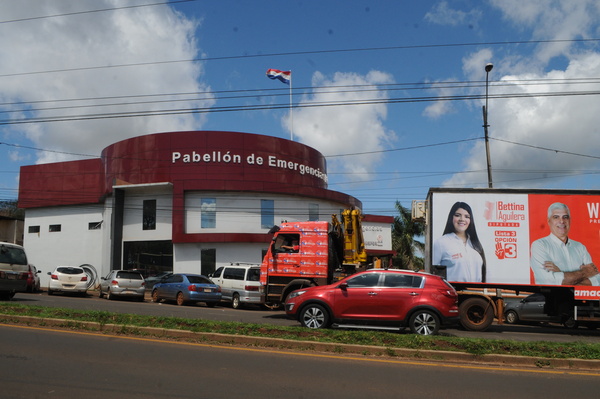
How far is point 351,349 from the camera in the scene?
376 inches

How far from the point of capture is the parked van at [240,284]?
70.1ft

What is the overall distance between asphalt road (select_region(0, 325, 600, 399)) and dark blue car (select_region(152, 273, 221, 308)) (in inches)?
465

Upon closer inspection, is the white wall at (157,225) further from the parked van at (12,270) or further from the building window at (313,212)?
the parked van at (12,270)

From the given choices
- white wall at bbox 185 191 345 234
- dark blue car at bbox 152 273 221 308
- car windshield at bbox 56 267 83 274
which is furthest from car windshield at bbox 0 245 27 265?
white wall at bbox 185 191 345 234

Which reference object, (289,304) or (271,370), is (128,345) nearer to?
(271,370)

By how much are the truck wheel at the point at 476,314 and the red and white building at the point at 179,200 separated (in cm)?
1891

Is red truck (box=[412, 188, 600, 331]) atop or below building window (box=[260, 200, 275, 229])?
below

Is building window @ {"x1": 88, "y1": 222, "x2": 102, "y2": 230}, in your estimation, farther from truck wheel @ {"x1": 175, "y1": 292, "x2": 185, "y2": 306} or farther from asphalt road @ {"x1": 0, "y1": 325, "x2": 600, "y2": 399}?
asphalt road @ {"x1": 0, "y1": 325, "x2": 600, "y2": 399}

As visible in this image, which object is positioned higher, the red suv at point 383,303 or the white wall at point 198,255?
the white wall at point 198,255

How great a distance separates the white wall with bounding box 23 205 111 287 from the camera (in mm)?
35594

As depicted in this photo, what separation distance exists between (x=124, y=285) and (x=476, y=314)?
1580 centimetres

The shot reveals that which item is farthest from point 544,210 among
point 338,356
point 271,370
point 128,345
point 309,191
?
point 309,191

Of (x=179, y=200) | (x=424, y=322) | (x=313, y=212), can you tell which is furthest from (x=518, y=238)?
(x=179, y=200)

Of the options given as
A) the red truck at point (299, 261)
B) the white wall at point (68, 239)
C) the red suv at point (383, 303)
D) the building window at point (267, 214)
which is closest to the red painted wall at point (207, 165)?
the building window at point (267, 214)
